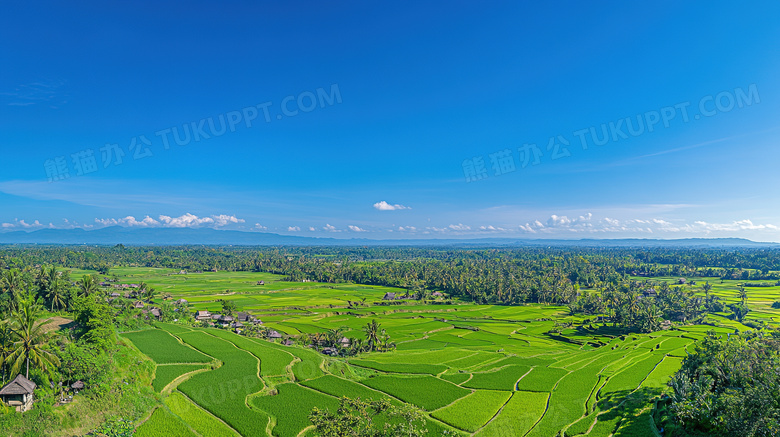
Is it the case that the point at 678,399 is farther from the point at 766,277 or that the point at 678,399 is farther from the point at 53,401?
the point at 766,277

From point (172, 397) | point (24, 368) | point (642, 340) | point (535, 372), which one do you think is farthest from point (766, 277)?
point (24, 368)

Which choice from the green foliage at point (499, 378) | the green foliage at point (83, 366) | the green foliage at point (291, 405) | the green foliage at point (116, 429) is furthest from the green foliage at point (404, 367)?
the green foliage at point (83, 366)

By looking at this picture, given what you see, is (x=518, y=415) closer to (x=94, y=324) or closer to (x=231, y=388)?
(x=231, y=388)

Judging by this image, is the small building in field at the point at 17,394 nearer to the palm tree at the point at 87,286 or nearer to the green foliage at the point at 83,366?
the green foliage at the point at 83,366

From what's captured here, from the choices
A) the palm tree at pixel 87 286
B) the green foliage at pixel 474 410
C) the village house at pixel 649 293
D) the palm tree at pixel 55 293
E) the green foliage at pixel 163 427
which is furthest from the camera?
the village house at pixel 649 293

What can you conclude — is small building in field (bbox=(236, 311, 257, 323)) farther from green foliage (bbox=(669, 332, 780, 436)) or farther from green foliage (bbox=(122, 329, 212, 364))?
green foliage (bbox=(669, 332, 780, 436))

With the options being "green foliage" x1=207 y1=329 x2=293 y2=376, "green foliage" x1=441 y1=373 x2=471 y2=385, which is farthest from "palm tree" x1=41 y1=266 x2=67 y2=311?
"green foliage" x1=441 y1=373 x2=471 y2=385
